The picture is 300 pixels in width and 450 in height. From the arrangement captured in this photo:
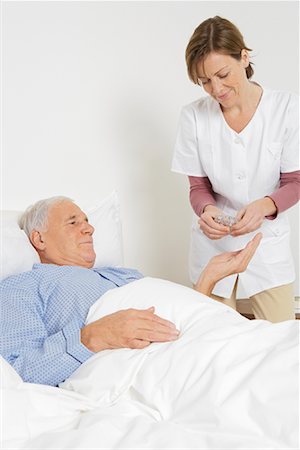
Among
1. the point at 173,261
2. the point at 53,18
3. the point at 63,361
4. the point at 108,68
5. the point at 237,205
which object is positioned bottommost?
the point at 173,261

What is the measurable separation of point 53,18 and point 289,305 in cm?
154

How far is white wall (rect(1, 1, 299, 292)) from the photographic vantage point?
9.34 feet

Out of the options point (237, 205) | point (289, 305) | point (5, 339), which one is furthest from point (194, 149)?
point (5, 339)

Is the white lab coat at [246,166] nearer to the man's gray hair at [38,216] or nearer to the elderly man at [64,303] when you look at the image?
the elderly man at [64,303]

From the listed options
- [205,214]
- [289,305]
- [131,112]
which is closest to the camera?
[205,214]

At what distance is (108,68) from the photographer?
9.90ft

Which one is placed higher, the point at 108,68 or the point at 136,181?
the point at 108,68

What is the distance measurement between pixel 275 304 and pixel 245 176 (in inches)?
18.8

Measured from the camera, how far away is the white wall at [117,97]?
285 centimetres

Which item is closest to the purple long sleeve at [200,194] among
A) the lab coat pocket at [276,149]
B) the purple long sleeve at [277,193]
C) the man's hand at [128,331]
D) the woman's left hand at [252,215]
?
the purple long sleeve at [277,193]

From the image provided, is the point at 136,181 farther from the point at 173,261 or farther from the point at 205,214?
the point at 205,214

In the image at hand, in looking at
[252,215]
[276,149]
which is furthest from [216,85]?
[252,215]

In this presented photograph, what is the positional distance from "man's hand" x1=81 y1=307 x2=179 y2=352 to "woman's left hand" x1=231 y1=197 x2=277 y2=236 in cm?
57

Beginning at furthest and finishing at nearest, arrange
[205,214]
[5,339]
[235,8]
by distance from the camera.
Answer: [235,8]
[205,214]
[5,339]
